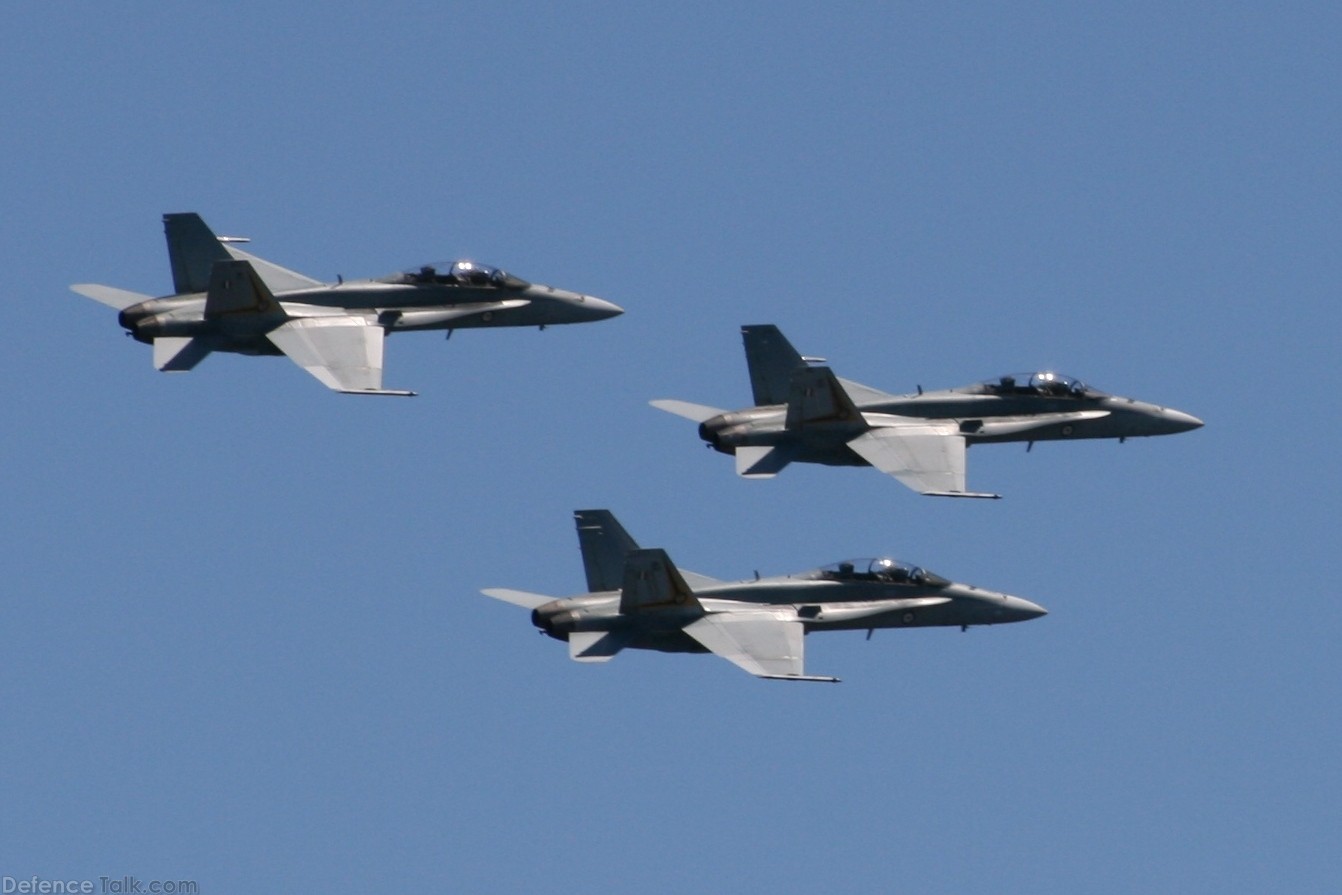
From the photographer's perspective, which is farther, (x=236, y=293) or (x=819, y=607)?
(x=236, y=293)

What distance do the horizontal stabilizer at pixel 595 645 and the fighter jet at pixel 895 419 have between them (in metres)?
7.57

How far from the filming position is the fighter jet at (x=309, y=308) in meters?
89.9

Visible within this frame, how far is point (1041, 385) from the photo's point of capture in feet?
310

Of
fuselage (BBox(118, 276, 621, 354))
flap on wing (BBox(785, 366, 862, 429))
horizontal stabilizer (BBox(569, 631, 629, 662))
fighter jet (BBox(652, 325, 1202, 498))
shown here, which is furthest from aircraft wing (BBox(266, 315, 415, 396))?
flap on wing (BBox(785, 366, 862, 429))

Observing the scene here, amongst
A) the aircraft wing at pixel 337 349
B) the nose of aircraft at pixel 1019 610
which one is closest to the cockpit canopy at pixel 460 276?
the aircraft wing at pixel 337 349

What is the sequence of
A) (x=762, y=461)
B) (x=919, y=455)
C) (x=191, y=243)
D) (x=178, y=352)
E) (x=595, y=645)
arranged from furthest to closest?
(x=191, y=243)
(x=762, y=461)
(x=919, y=455)
(x=178, y=352)
(x=595, y=645)

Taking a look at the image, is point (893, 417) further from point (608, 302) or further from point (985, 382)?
point (608, 302)

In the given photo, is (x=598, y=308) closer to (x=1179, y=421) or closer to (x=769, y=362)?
(x=769, y=362)

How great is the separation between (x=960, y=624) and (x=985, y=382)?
7.82 metres

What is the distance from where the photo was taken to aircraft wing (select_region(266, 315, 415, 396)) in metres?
88.9

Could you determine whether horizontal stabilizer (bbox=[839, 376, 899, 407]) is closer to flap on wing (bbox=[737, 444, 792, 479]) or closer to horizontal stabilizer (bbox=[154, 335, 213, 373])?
flap on wing (bbox=[737, 444, 792, 479])

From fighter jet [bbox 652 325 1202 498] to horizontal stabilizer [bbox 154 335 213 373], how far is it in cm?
1335

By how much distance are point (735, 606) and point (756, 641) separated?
238 cm

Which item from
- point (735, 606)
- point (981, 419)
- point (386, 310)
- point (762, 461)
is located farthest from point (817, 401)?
point (386, 310)
